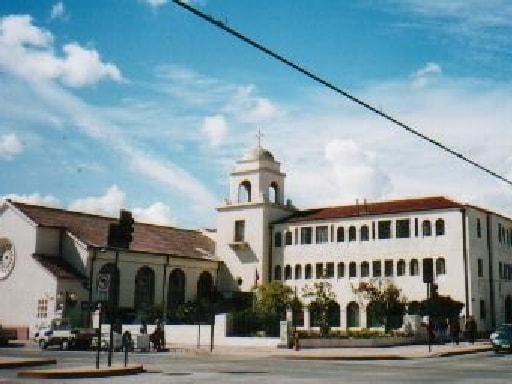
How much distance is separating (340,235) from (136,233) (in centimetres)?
1806

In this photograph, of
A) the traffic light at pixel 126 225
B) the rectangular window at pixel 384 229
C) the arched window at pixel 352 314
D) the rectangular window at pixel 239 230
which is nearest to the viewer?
the traffic light at pixel 126 225

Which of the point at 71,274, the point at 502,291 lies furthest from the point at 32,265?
the point at 502,291

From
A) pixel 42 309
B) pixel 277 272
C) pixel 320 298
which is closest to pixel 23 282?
pixel 42 309

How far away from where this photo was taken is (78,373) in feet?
63.1

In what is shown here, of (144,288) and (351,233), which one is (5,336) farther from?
(351,233)

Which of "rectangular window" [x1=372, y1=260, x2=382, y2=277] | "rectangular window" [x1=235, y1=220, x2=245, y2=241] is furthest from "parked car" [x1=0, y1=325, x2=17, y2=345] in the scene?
"rectangular window" [x1=372, y1=260, x2=382, y2=277]

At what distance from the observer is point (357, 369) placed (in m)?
23.4

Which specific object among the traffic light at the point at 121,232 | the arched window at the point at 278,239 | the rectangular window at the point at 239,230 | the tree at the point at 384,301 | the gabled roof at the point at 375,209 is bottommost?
the tree at the point at 384,301

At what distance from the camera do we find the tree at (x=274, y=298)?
5447cm

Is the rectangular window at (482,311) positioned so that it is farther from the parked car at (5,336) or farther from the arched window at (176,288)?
the parked car at (5,336)

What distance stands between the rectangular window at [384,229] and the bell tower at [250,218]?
11041mm

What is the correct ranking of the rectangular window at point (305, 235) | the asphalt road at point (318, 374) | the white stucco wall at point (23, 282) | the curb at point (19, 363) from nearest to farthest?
the asphalt road at point (318, 374), the curb at point (19, 363), the white stucco wall at point (23, 282), the rectangular window at point (305, 235)

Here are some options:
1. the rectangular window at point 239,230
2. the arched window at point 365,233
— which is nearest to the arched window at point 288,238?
the rectangular window at point 239,230

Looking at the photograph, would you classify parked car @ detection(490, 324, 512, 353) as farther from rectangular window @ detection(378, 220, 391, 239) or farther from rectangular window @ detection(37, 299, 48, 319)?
rectangular window @ detection(37, 299, 48, 319)
